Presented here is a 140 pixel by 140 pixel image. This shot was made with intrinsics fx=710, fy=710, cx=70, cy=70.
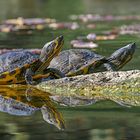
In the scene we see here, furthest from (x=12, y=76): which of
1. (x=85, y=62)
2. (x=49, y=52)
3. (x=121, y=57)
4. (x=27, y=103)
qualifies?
(x=121, y=57)

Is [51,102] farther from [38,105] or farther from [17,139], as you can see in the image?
[17,139]

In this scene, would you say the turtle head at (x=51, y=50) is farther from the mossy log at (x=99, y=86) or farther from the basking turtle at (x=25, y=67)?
the mossy log at (x=99, y=86)

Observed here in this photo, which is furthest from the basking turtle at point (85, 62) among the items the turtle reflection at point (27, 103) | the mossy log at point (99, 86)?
the turtle reflection at point (27, 103)

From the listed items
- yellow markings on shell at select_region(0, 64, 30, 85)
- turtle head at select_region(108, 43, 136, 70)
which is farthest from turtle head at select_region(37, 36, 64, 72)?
turtle head at select_region(108, 43, 136, 70)

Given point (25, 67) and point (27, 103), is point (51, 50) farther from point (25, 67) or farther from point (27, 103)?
point (27, 103)

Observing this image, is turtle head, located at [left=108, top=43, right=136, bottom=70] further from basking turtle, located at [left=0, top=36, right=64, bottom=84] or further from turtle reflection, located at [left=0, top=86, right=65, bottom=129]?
turtle reflection, located at [left=0, top=86, right=65, bottom=129]

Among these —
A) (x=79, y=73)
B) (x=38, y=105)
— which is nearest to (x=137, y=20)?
(x=79, y=73)
